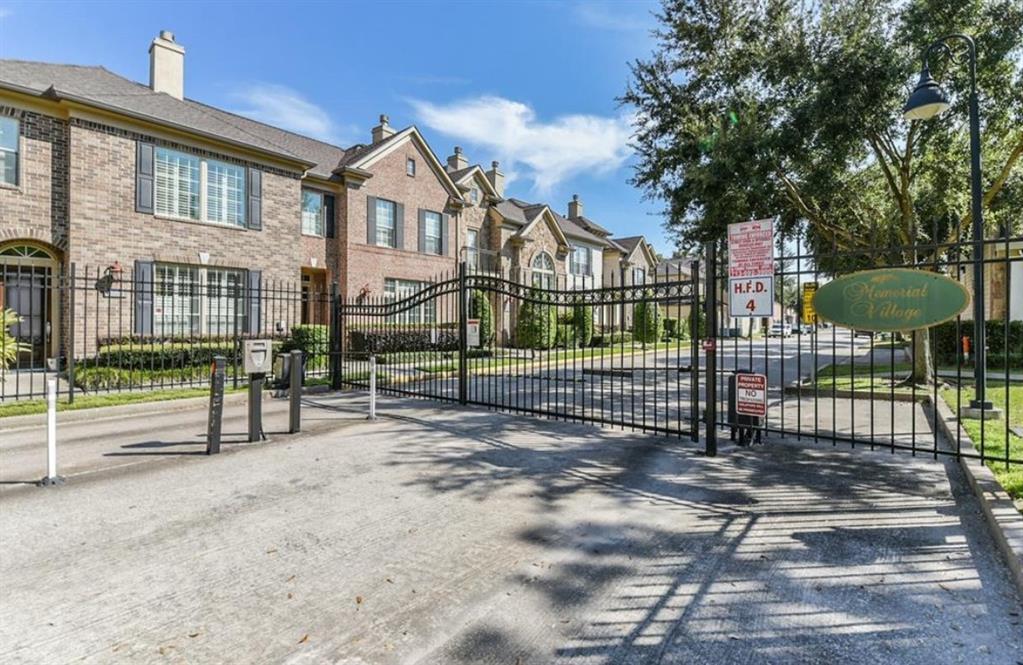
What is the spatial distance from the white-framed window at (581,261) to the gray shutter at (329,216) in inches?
668

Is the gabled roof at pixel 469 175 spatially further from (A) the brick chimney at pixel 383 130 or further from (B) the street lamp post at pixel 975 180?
(B) the street lamp post at pixel 975 180

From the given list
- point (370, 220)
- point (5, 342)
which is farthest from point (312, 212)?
point (5, 342)

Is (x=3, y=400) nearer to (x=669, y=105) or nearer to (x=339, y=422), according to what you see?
(x=339, y=422)

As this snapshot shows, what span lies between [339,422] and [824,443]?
23.2 feet

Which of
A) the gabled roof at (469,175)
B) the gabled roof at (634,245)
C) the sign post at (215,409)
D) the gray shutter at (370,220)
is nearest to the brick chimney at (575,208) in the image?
the gabled roof at (634,245)

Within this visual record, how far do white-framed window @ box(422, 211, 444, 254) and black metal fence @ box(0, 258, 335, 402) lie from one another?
733cm

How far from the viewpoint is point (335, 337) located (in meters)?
12.3

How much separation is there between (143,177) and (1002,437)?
1979 centimetres

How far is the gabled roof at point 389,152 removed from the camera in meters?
22.2

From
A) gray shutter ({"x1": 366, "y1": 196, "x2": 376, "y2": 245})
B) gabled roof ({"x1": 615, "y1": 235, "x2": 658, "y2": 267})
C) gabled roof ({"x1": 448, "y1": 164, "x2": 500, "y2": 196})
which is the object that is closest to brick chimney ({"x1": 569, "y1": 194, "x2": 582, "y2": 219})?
gabled roof ({"x1": 615, "y1": 235, "x2": 658, "y2": 267})

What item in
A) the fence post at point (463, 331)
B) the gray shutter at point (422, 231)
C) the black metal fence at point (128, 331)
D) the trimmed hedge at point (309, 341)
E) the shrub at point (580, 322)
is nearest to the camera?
the fence post at point (463, 331)

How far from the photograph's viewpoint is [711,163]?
12258 millimetres

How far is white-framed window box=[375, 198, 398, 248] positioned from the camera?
22859mm

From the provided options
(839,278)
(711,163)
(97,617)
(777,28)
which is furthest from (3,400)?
(777,28)
